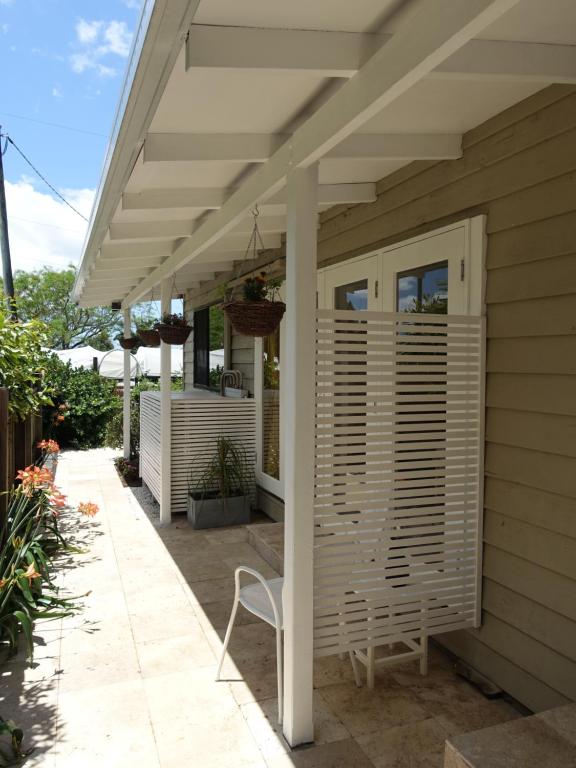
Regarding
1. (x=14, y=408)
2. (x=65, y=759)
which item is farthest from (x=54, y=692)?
(x=14, y=408)

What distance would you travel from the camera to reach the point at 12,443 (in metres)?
4.54

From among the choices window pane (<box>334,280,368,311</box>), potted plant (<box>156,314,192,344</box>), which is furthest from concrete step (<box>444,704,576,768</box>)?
potted plant (<box>156,314,192,344</box>)

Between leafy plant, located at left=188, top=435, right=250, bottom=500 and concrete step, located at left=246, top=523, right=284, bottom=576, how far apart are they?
918mm

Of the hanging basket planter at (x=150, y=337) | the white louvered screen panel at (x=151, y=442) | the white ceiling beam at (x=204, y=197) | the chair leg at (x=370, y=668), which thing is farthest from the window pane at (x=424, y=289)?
the hanging basket planter at (x=150, y=337)

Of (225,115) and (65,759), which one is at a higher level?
(225,115)

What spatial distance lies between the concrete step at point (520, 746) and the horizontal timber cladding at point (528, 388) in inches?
24.2

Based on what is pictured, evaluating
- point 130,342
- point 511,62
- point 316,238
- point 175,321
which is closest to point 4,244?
point 130,342

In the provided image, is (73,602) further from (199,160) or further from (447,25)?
(447,25)

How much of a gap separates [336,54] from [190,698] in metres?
2.77

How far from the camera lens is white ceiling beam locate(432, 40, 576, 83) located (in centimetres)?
186

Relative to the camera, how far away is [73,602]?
393 cm

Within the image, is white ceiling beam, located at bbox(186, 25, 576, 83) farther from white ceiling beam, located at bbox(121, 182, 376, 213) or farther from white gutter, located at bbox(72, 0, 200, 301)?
white ceiling beam, located at bbox(121, 182, 376, 213)

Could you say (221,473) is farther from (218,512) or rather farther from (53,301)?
(53,301)

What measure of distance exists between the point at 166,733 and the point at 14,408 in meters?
2.50
